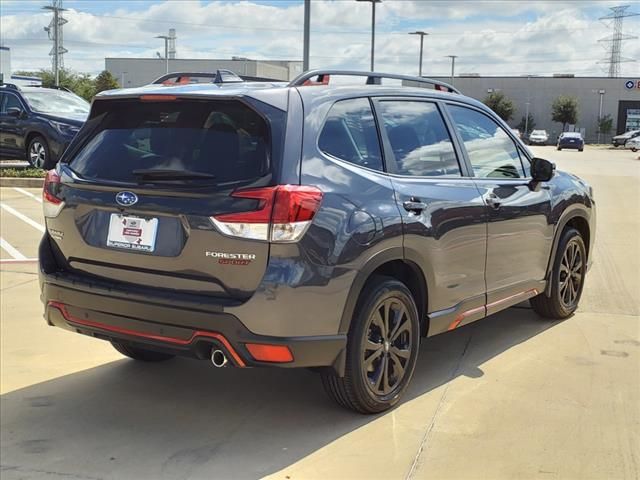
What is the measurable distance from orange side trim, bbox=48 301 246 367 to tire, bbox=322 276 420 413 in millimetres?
591

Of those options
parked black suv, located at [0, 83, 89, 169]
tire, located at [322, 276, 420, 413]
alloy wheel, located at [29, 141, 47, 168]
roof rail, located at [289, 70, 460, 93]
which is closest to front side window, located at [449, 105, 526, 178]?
roof rail, located at [289, 70, 460, 93]

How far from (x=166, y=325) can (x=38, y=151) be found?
1317 cm

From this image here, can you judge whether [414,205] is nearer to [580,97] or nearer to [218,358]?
[218,358]

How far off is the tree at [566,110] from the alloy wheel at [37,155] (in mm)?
74709

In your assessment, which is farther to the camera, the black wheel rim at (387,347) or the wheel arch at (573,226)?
the wheel arch at (573,226)

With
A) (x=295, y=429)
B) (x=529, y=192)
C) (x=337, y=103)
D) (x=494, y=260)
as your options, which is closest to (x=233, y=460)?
(x=295, y=429)

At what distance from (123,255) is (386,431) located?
1675 millimetres

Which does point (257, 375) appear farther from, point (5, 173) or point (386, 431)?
point (5, 173)

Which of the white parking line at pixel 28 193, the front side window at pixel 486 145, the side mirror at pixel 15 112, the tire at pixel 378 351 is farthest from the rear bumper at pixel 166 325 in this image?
the side mirror at pixel 15 112

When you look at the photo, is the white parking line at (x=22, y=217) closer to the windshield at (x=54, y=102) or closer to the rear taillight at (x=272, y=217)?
the windshield at (x=54, y=102)

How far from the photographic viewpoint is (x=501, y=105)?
82.9 m

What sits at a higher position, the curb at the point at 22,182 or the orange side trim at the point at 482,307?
the orange side trim at the point at 482,307

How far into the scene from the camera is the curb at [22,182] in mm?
14469

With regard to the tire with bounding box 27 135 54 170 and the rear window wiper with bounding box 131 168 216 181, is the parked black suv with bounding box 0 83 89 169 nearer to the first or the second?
the tire with bounding box 27 135 54 170
